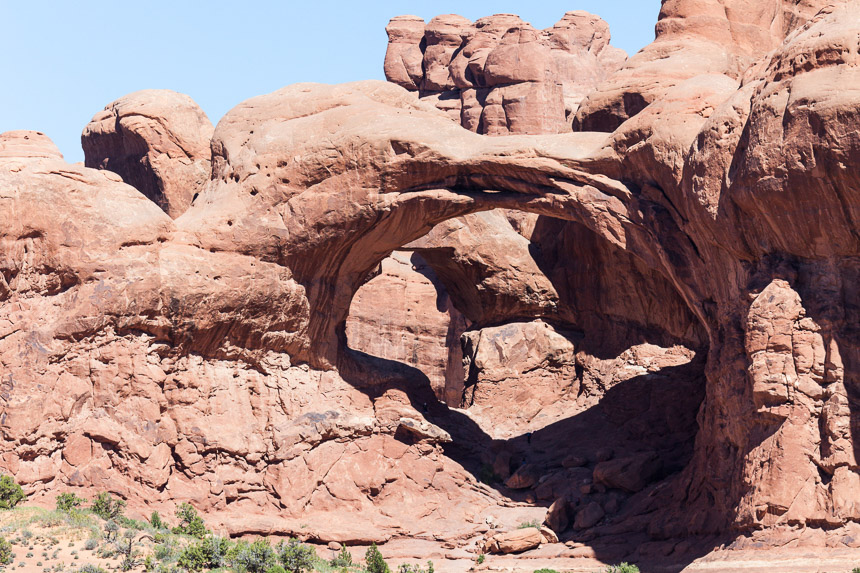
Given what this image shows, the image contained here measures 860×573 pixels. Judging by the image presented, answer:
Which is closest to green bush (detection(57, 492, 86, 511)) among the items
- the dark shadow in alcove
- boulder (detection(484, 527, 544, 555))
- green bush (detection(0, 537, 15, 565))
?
green bush (detection(0, 537, 15, 565))

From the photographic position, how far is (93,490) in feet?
73.8

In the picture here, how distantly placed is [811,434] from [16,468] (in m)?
15.4

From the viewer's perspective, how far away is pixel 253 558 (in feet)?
62.9

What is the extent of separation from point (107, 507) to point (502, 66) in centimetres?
3720

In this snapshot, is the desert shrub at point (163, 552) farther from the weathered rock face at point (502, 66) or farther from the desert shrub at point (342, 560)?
the weathered rock face at point (502, 66)

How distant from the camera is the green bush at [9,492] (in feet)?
68.7

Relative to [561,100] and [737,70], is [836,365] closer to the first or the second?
[737,70]

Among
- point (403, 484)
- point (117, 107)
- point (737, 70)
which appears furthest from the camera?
point (117, 107)

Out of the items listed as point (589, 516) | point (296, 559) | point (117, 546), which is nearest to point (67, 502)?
point (117, 546)

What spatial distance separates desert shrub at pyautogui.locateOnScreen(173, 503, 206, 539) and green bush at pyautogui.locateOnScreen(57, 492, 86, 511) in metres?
2.01

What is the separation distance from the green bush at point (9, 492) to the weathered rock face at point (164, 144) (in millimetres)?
15775

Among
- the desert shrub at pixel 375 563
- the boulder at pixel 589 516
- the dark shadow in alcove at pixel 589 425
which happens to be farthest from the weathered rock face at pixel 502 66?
the desert shrub at pixel 375 563

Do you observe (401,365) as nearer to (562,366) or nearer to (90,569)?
(562,366)

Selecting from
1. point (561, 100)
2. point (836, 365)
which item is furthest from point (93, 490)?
point (561, 100)
